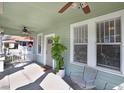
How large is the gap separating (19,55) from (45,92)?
34.8ft

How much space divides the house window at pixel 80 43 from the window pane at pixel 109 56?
661mm

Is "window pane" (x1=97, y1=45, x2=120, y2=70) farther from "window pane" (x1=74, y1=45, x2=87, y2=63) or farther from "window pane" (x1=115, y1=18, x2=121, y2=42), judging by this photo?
"window pane" (x1=74, y1=45, x2=87, y2=63)

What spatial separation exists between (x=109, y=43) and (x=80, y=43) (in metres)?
1.26

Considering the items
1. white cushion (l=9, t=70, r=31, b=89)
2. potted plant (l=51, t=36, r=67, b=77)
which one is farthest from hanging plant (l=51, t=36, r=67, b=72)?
white cushion (l=9, t=70, r=31, b=89)

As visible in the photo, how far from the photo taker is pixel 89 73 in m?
3.91

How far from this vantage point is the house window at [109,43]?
332 centimetres

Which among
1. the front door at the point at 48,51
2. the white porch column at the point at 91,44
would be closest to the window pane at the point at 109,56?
the white porch column at the point at 91,44

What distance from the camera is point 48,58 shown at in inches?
290

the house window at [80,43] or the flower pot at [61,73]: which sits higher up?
the house window at [80,43]

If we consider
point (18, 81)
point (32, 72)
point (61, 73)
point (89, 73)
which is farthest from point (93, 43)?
point (18, 81)

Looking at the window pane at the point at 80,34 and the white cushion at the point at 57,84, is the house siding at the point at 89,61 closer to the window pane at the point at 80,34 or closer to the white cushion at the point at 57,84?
the window pane at the point at 80,34

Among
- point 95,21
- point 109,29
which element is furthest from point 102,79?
point 95,21

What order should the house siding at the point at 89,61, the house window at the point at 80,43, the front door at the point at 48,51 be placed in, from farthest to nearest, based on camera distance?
the front door at the point at 48,51 < the house window at the point at 80,43 < the house siding at the point at 89,61

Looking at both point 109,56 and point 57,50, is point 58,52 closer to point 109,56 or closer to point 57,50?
point 57,50
